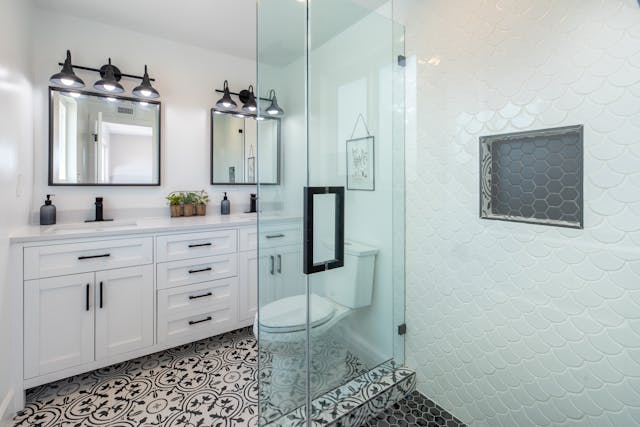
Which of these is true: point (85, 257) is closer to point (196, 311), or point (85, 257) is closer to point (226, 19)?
point (196, 311)

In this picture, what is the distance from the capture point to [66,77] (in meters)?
2.05


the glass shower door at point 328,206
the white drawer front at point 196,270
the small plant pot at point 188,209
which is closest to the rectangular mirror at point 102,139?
the small plant pot at point 188,209

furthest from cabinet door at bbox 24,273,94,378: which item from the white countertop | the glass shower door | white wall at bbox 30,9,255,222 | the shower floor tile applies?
the shower floor tile

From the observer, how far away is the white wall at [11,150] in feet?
4.91

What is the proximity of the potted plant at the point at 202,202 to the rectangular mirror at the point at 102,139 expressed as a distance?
1.17ft

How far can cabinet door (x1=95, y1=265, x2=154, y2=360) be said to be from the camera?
1.84 meters

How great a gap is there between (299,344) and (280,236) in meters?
0.55

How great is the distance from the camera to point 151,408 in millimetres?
1653

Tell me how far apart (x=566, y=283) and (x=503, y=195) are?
1.40 ft

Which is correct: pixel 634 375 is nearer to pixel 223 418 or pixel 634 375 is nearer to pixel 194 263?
pixel 223 418

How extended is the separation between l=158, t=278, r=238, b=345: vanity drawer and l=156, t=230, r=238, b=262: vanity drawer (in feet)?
0.73

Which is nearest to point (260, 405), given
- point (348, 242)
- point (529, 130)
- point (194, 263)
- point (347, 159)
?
point (348, 242)

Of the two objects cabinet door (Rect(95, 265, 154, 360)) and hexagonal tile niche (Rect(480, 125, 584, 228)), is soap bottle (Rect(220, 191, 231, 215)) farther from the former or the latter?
hexagonal tile niche (Rect(480, 125, 584, 228))

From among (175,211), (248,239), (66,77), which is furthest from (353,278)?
(66,77)
